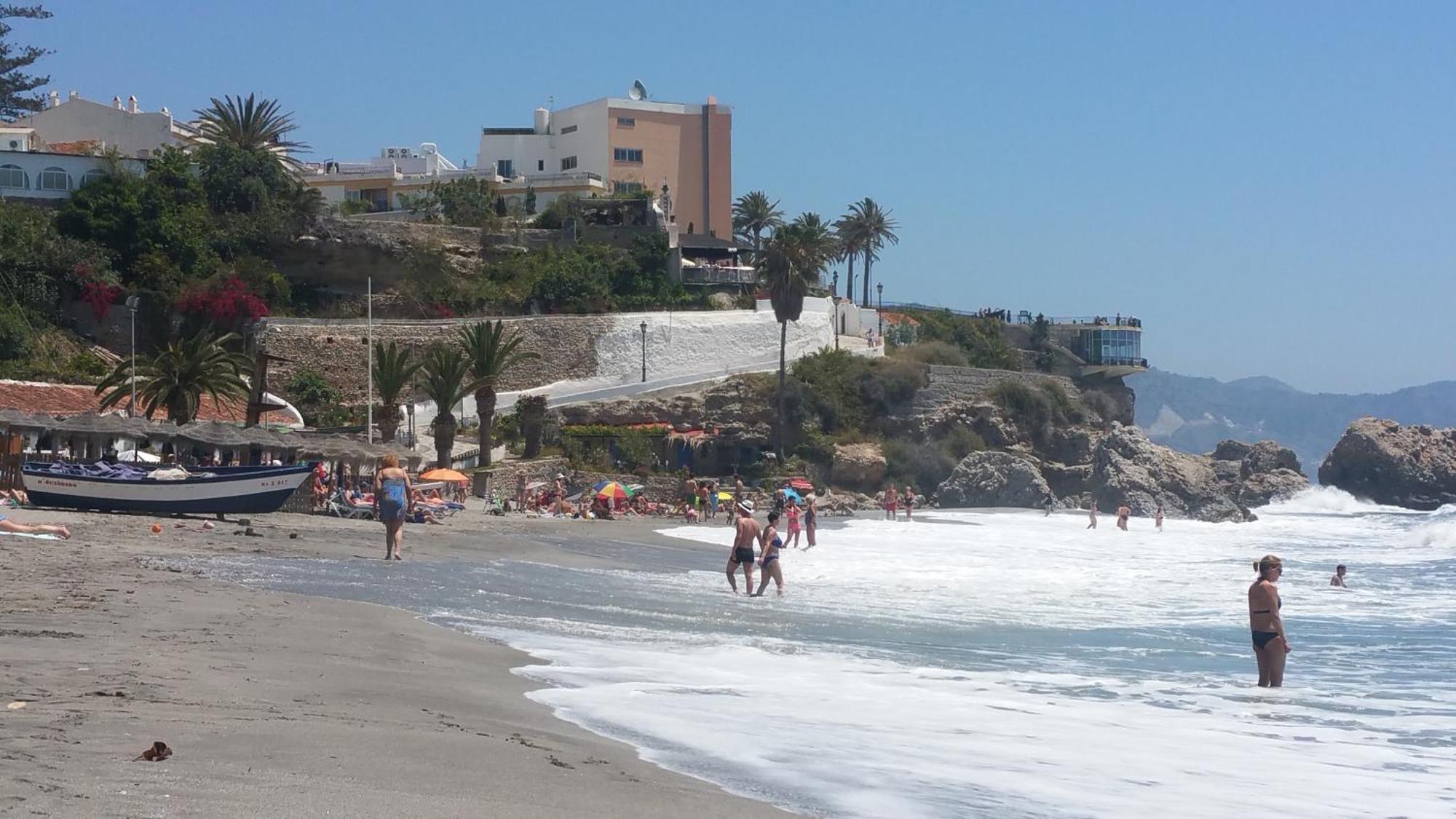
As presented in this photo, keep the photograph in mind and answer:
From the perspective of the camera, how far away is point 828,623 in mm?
14891

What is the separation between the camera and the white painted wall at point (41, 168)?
50.4 metres

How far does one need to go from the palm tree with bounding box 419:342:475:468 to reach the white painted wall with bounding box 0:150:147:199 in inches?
A: 837

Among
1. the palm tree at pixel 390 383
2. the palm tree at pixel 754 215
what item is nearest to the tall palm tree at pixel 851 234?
→ the palm tree at pixel 754 215

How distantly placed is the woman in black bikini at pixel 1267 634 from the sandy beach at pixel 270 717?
6.17 metres

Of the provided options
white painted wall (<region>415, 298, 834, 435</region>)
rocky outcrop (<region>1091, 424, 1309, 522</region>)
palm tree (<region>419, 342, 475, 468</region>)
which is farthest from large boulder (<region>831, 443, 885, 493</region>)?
palm tree (<region>419, 342, 475, 468</region>)

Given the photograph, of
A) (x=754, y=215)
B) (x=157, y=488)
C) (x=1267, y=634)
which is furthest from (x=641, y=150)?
(x=1267, y=634)

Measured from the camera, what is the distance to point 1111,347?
69812 millimetres

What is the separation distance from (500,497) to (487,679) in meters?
27.1

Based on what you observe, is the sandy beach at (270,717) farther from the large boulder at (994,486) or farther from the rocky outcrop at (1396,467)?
the rocky outcrop at (1396,467)

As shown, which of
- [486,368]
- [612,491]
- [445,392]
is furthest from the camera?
[486,368]

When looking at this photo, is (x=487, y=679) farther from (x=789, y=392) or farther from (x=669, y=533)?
(x=789, y=392)

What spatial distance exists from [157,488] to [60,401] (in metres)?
15.9

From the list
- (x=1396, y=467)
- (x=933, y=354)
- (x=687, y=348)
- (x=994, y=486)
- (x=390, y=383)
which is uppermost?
(x=933, y=354)

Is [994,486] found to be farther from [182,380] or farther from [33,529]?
[33,529]
